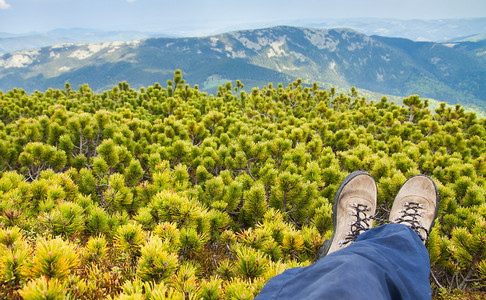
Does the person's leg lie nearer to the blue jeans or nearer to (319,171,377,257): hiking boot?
the blue jeans

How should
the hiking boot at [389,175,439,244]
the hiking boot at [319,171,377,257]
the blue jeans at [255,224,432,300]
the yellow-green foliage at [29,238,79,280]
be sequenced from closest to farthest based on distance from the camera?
1. the yellow-green foliage at [29,238,79,280]
2. the blue jeans at [255,224,432,300]
3. the hiking boot at [319,171,377,257]
4. the hiking boot at [389,175,439,244]

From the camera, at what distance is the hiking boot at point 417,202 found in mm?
2807

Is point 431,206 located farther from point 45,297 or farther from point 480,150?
point 480,150

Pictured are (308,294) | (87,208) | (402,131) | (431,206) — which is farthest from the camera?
(402,131)

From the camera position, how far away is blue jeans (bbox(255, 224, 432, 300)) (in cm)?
114

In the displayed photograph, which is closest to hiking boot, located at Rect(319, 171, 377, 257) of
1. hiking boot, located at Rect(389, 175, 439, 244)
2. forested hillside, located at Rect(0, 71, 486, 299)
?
forested hillside, located at Rect(0, 71, 486, 299)

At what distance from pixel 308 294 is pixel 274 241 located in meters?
0.71

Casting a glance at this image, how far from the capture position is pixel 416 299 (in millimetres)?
1426

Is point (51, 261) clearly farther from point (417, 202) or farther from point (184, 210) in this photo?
point (417, 202)

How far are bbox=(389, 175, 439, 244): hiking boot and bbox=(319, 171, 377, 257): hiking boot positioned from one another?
314 mm

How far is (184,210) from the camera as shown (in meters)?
1.80

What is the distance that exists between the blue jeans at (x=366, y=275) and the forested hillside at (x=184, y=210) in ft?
0.61

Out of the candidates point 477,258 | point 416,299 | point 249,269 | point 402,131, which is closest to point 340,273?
point 249,269

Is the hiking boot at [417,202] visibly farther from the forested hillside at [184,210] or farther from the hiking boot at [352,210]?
the hiking boot at [352,210]
